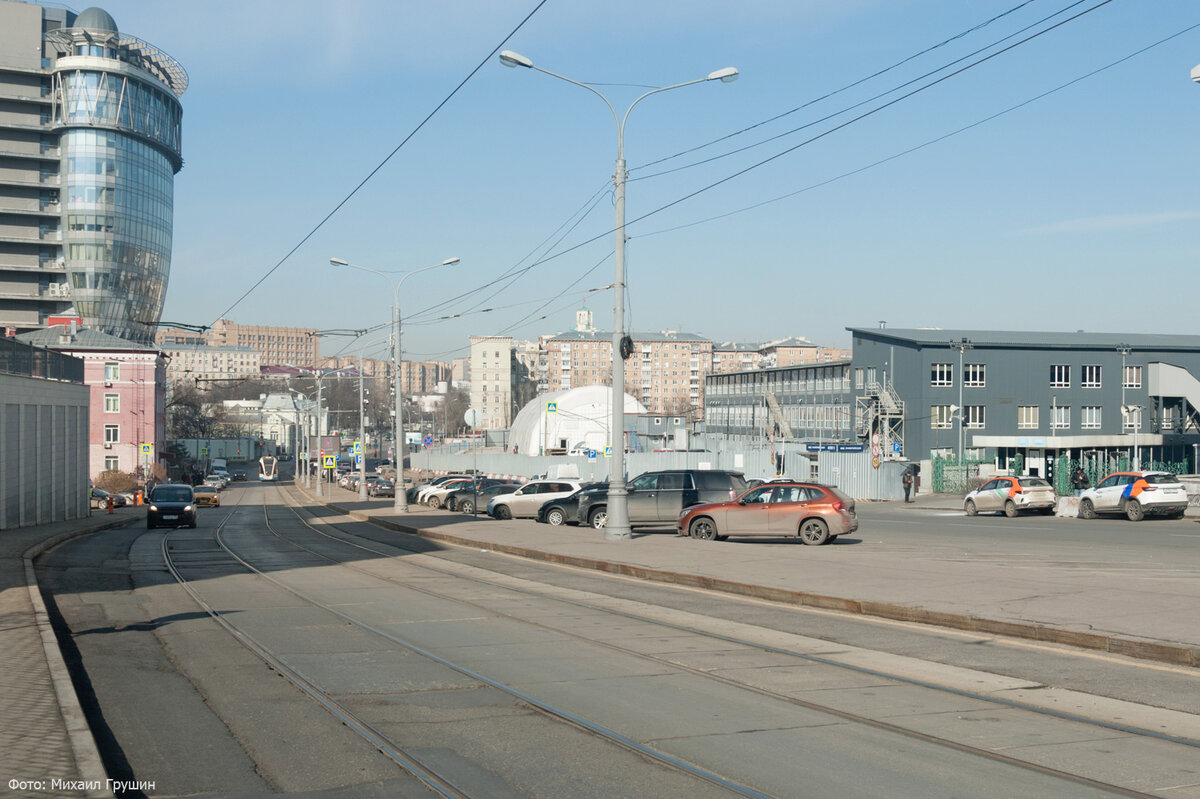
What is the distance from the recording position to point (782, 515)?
23.8 m

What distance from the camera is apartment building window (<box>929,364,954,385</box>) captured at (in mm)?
72188

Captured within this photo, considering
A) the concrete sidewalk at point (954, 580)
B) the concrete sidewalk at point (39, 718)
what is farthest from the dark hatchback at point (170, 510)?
the concrete sidewalk at point (39, 718)

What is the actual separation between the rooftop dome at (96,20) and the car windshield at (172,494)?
103675 mm

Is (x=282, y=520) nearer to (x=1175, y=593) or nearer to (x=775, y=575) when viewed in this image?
(x=775, y=575)

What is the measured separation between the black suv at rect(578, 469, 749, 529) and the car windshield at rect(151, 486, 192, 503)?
19280 millimetres

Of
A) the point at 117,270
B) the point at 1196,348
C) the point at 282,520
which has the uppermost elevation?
the point at 117,270

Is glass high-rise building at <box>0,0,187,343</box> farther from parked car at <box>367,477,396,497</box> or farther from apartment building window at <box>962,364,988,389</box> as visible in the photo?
apartment building window at <box>962,364,988,389</box>

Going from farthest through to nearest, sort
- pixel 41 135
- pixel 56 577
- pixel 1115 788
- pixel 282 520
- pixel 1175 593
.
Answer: pixel 41 135 → pixel 282 520 → pixel 56 577 → pixel 1175 593 → pixel 1115 788

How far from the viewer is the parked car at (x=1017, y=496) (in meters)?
38.7

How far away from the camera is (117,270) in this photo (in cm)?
12300

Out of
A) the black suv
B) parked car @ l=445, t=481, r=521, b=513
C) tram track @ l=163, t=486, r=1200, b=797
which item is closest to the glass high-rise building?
parked car @ l=445, t=481, r=521, b=513

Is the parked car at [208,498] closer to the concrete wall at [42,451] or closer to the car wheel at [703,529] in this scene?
the concrete wall at [42,451]

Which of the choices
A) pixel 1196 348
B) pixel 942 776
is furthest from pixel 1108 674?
pixel 1196 348

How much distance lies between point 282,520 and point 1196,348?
65.9 m
